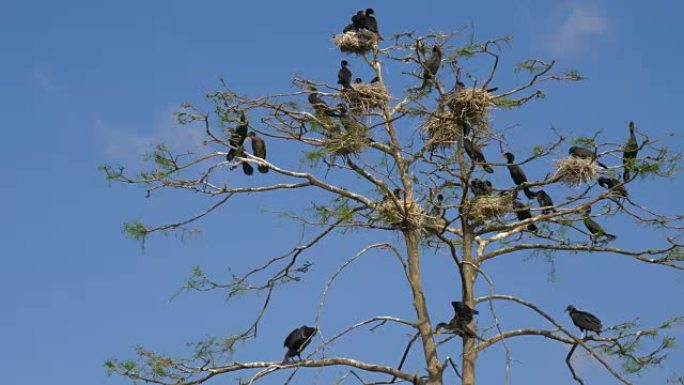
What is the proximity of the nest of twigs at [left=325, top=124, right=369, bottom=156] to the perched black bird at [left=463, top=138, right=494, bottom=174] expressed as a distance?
115 centimetres

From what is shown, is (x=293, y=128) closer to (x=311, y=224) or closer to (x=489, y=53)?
(x=311, y=224)

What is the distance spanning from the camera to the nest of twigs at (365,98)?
17844 millimetres

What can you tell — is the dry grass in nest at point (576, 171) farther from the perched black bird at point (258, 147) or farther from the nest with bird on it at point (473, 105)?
the perched black bird at point (258, 147)

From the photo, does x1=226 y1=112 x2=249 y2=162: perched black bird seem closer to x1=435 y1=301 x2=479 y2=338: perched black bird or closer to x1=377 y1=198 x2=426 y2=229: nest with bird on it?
x1=377 y1=198 x2=426 y2=229: nest with bird on it

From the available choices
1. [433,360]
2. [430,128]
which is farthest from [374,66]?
[433,360]

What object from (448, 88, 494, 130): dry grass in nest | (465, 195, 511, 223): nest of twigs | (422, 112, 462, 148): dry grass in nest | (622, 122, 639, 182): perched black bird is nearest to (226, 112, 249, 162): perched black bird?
(422, 112, 462, 148): dry grass in nest

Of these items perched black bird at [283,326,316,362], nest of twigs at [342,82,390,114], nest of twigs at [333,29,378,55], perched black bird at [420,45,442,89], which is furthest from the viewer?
nest of twigs at [333,29,378,55]

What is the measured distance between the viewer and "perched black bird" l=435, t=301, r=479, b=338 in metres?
16.0

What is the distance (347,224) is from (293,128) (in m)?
1.39

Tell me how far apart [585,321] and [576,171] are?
1.77 meters

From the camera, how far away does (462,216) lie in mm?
16531

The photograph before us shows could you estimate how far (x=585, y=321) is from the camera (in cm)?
1627

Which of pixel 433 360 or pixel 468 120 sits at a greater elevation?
pixel 468 120

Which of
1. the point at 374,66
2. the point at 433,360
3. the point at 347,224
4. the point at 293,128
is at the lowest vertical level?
the point at 433,360
